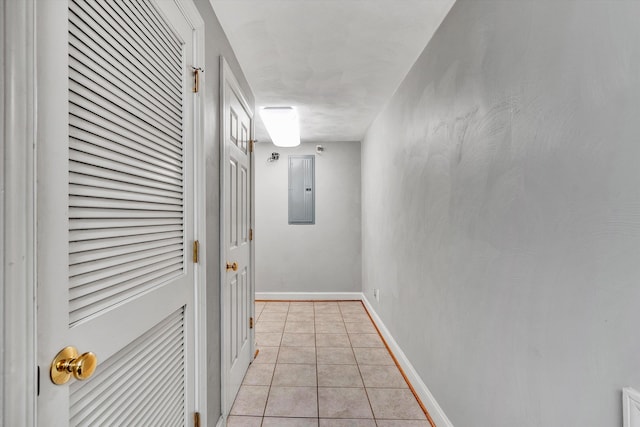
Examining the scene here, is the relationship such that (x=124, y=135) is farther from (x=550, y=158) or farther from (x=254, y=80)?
(x=254, y=80)

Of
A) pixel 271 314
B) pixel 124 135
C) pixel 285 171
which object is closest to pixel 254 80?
pixel 124 135

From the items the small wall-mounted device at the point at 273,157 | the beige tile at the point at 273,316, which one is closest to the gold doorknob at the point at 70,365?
the beige tile at the point at 273,316

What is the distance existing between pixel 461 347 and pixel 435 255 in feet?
1.72

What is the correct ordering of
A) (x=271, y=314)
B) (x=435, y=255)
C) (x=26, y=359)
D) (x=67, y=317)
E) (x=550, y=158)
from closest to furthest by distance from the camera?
(x=26, y=359) → (x=67, y=317) → (x=550, y=158) → (x=435, y=255) → (x=271, y=314)

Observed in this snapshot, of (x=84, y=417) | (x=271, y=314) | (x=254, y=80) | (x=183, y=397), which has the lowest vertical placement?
(x=271, y=314)

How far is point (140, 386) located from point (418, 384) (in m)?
1.80

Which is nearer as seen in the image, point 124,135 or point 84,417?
point 84,417

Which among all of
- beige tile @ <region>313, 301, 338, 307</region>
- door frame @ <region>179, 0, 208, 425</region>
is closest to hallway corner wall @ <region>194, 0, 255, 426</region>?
door frame @ <region>179, 0, 208, 425</region>

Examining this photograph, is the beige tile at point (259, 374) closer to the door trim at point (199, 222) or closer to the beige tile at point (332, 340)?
the beige tile at point (332, 340)

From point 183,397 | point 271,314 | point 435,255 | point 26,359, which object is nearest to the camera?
point 26,359

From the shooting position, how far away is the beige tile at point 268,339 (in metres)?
3.11

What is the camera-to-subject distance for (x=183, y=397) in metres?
1.35

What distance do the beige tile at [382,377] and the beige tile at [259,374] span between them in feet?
2.39

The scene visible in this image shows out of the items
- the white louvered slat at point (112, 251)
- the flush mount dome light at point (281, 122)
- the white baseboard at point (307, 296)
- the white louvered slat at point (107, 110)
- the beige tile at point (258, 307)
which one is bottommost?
the beige tile at point (258, 307)
